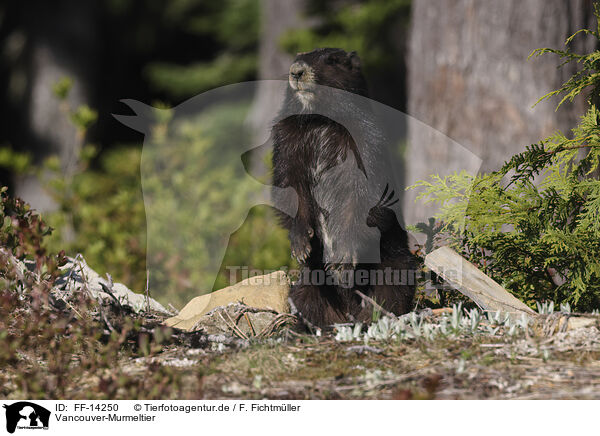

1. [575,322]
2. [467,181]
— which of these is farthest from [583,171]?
[575,322]

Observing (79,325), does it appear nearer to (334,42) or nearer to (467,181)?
(467,181)

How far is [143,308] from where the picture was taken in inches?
169

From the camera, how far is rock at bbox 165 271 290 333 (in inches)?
163

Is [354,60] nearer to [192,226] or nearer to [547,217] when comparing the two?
[547,217]

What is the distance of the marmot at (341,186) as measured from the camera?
13.1 ft

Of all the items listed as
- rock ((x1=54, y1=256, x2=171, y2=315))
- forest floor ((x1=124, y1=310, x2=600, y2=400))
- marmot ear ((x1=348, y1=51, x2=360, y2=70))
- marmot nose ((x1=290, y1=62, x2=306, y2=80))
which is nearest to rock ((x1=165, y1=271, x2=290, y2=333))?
rock ((x1=54, y1=256, x2=171, y2=315))

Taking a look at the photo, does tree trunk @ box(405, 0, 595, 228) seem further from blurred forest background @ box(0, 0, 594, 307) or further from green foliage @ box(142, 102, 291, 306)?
green foliage @ box(142, 102, 291, 306)

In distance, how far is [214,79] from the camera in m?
17.1

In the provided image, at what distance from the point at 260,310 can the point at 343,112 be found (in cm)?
134

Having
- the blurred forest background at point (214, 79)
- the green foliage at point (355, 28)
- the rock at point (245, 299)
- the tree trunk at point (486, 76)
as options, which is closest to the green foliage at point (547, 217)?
the rock at point (245, 299)

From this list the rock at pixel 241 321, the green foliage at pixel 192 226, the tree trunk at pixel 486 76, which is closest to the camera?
the rock at pixel 241 321

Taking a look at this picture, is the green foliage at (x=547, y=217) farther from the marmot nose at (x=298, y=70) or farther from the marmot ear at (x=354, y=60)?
the marmot nose at (x=298, y=70)

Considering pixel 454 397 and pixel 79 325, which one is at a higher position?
pixel 79 325

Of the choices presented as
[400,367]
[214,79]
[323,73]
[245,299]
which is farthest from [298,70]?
[214,79]
